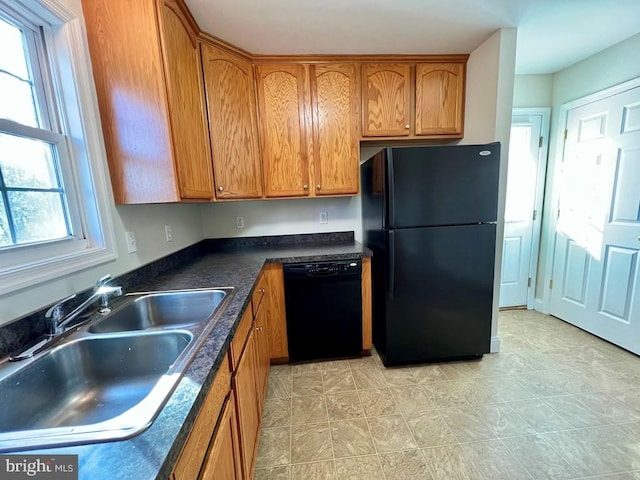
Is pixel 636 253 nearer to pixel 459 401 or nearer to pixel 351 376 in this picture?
pixel 459 401

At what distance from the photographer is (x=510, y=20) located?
1706 millimetres

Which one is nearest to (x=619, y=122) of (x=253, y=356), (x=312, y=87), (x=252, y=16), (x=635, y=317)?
(x=635, y=317)

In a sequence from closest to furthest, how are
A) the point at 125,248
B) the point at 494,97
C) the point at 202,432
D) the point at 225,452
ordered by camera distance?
the point at 202,432 < the point at 225,452 < the point at 125,248 < the point at 494,97

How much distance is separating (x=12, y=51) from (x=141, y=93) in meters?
0.41

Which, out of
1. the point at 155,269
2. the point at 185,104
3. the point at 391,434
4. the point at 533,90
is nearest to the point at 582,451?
the point at 391,434

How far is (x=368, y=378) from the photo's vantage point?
6.36 ft

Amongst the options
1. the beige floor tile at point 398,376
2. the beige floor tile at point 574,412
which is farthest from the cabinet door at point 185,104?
the beige floor tile at point 574,412

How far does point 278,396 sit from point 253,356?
607 millimetres

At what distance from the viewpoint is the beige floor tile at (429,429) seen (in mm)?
1425

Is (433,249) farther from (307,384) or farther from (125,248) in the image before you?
(125,248)

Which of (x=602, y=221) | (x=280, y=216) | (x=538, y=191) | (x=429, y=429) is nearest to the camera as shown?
(x=429, y=429)

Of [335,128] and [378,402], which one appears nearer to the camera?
[378,402]

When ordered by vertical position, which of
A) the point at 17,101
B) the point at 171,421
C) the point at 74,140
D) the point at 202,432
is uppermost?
the point at 17,101

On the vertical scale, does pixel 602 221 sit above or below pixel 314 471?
above
